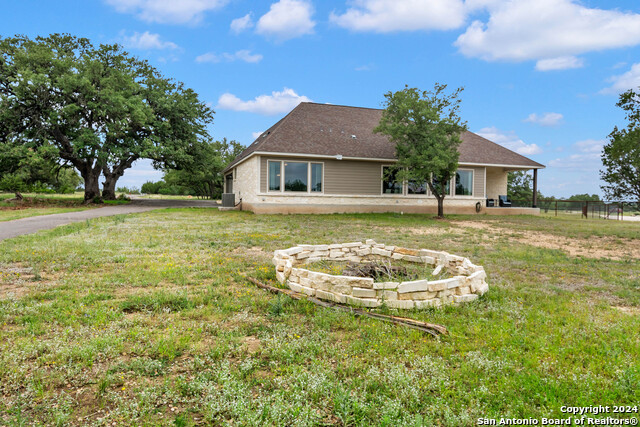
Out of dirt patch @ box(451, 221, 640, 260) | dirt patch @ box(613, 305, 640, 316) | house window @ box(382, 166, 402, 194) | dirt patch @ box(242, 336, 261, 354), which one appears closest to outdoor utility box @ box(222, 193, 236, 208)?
house window @ box(382, 166, 402, 194)

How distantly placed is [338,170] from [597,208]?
21.1m

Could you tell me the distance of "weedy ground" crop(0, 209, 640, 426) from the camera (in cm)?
231

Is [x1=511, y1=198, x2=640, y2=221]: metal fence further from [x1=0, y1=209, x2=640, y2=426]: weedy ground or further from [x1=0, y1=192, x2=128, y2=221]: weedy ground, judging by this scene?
[x1=0, y1=192, x2=128, y2=221]: weedy ground

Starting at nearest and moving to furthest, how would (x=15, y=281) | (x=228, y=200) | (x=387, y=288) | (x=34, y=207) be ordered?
(x=387, y=288)
(x=15, y=281)
(x=34, y=207)
(x=228, y=200)

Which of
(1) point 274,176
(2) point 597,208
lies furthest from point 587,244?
(2) point 597,208

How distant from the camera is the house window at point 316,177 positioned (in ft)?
66.2

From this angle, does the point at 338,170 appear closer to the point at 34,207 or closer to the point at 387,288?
the point at 387,288

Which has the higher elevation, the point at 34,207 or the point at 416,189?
the point at 416,189

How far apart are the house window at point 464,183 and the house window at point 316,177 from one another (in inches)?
377

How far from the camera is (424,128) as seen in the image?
58.6 ft

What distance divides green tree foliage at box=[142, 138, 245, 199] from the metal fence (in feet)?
86.0

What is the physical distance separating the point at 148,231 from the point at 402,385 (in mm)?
10537

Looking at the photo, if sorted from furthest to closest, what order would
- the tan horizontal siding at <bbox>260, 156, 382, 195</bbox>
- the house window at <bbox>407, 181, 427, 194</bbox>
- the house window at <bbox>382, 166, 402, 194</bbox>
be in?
the house window at <bbox>407, 181, 427, 194</bbox>, the house window at <bbox>382, 166, 402, 194</bbox>, the tan horizontal siding at <bbox>260, 156, 382, 195</bbox>

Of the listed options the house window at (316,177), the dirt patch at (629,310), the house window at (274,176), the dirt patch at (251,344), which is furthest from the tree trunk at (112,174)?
the dirt patch at (629,310)
